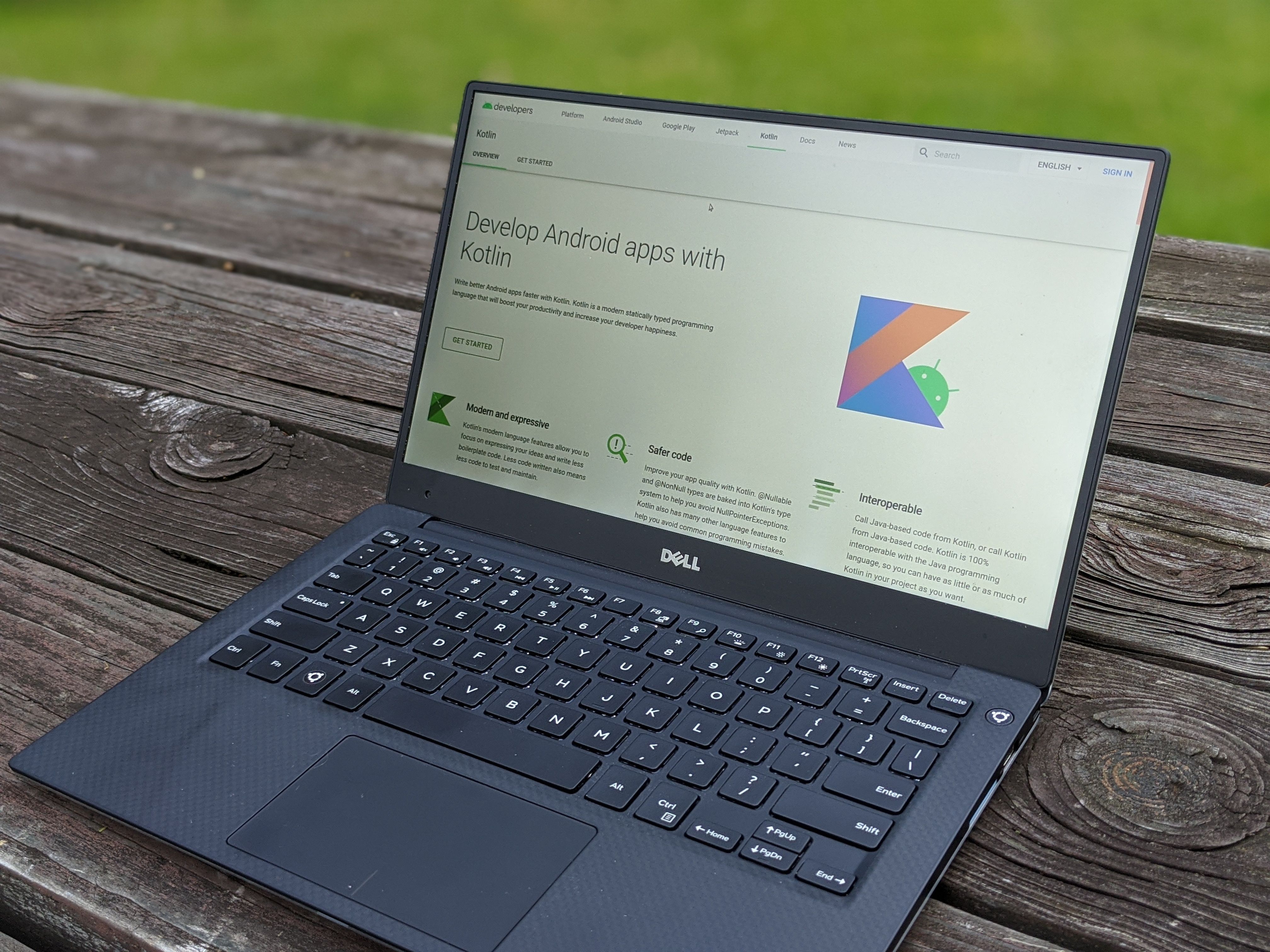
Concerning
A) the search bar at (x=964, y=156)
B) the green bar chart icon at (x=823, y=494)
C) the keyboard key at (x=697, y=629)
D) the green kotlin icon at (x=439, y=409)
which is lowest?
the keyboard key at (x=697, y=629)

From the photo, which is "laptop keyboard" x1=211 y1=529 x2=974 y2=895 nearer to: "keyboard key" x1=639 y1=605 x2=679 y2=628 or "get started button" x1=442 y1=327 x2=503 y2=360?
"keyboard key" x1=639 y1=605 x2=679 y2=628

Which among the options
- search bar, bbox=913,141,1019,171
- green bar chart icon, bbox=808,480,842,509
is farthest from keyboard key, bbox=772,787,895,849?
search bar, bbox=913,141,1019,171

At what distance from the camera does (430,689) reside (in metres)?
0.71

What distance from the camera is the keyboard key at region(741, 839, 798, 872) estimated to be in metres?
0.57

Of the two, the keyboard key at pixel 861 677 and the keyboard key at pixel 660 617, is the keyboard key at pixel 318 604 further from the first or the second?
the keyboard key at pixel 861 677

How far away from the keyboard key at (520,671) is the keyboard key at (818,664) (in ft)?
0.53

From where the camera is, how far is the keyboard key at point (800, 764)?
2.06 ft

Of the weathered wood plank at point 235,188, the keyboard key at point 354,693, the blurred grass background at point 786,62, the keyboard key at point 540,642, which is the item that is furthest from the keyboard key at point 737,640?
the blurred grass background at point 786,62

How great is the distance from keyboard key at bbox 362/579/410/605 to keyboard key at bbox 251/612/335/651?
0.13ft

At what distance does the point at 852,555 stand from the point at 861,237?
21 centimetres

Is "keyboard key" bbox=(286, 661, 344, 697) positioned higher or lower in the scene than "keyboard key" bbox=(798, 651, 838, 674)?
lower

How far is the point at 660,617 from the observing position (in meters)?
0.77

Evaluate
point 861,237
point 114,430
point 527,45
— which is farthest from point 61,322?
point 527,45

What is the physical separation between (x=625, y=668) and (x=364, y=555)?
0.78 ft
